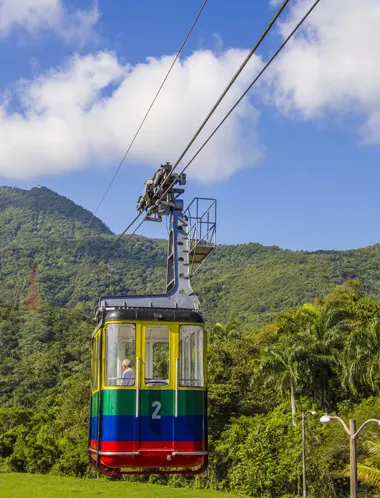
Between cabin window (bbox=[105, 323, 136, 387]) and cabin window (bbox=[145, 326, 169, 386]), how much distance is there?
0.30 m

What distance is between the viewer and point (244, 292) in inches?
4882

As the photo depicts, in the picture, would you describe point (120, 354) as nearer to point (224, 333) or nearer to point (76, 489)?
point (76, 489)

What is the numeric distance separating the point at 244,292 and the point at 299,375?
82968 millimetres

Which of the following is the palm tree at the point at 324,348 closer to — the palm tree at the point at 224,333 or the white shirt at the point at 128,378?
the palm tree at the point at 224,333

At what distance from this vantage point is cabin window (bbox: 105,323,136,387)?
1196cm

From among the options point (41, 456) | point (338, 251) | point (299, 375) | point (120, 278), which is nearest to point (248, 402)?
point (299, 375)

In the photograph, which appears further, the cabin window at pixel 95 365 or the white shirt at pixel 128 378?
the cabin window at pixel 95 365

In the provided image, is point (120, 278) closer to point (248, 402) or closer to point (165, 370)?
point (248, 402)

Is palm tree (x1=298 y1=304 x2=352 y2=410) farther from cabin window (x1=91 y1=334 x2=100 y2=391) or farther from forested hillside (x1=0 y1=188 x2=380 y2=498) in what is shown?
cabin window (x1=91 y1=334 x2=100 y2=391)

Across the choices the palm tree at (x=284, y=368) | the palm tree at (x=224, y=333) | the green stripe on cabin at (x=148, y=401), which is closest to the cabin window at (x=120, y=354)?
the green stripe on cabin at (x=148, y=401)

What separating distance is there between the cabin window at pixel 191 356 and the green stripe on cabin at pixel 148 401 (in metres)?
0.20

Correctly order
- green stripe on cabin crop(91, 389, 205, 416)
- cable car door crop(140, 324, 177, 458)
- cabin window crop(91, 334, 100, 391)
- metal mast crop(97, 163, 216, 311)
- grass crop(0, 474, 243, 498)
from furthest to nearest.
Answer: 1. grass crop(0, 474, 243, 498)
2. metal mast crop(97, 163, 216, 311)
3. cabin window crop(91, 334, 100, 391)
4. cable car door crop(140, 324, 177, 458)
5. green stripe on cabin crop(91, 389, 205, 416)

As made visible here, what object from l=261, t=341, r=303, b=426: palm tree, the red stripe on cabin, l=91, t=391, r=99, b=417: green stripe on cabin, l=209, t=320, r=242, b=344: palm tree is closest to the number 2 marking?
the red stripe on cabin

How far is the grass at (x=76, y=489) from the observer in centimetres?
4491
